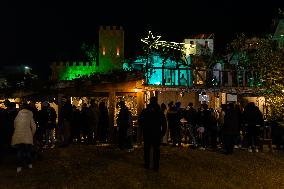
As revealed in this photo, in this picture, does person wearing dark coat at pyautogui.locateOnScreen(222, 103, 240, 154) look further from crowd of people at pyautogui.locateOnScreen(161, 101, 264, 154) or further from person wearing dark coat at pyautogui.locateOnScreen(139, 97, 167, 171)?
person wearing dark coat at pyautogui.locateOnScreen(139, 97, 167, 171)

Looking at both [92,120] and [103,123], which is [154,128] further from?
[103,123]

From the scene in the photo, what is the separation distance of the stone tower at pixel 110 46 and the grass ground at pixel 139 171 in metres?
40.0

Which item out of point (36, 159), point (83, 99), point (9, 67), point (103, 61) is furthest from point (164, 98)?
point (9, 67)

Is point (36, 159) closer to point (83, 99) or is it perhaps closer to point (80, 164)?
point (80, 164)

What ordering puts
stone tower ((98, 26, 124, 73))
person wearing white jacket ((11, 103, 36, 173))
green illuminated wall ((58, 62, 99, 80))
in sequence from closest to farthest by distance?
person wearing white jacket ((11, 103, 36, 173)), green illuminated wall ((58, 62, 99, 80)), stone tower ((98, 26, 124, 73))

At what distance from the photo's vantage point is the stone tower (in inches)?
2142

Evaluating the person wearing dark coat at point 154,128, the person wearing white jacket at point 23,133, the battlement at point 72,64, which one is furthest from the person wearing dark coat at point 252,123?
the battlement at point 72,64

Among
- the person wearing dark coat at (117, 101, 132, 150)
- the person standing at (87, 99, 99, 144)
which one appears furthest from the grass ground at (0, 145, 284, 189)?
the person standing at (87, 99, 99, 144)

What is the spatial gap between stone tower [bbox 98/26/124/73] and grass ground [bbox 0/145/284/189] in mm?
40012

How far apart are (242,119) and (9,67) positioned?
53.7 metres

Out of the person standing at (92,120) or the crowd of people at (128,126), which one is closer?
the crowd of people at (128,126)

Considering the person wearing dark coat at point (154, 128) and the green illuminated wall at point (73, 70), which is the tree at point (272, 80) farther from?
the green illuminated wall at point (73, 70)

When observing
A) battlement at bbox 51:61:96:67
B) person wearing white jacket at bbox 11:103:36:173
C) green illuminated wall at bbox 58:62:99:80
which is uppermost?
battlement at bbox 51:61:96:67

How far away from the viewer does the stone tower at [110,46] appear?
54406mm
